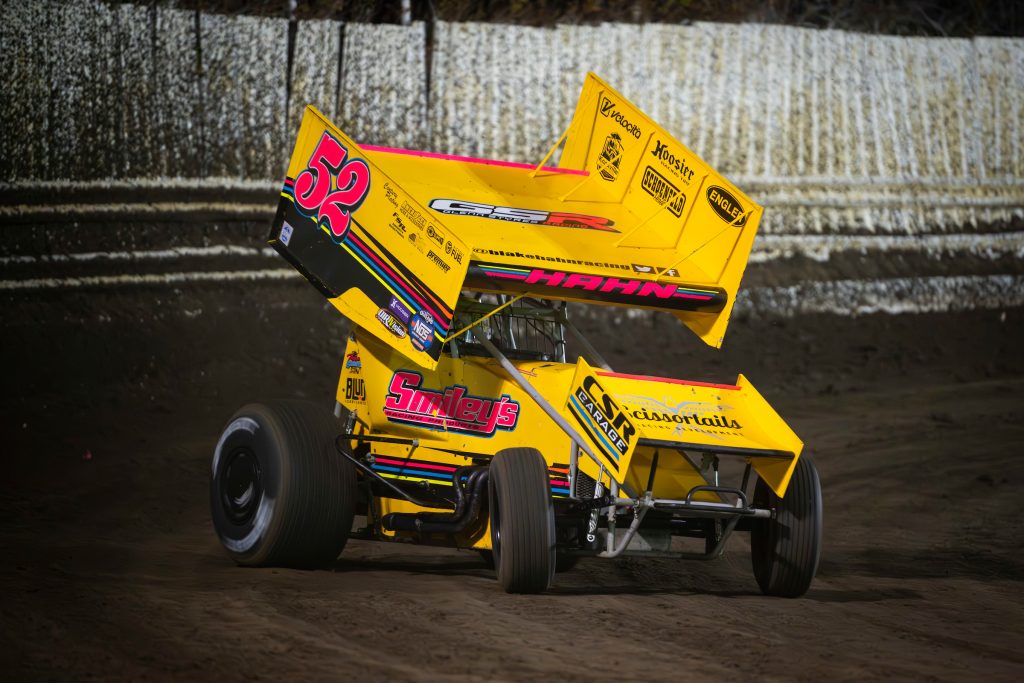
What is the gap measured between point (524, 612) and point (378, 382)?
87.6 inches

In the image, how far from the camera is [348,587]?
25.5 feet

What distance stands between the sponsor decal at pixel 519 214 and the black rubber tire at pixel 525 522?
186cm

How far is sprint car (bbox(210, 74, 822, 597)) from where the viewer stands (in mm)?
7734

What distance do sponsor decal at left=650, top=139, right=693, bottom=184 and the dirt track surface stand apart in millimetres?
2542

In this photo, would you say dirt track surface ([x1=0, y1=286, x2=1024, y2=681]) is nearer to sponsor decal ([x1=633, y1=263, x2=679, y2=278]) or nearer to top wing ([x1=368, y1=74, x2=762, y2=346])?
top wing ([x1=368, y1=74, x2=762, y2=346])

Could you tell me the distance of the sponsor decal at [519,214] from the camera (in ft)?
29.2

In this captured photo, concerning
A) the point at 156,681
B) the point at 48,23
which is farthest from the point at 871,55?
the point at 156,681

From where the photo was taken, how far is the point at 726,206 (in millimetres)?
8844

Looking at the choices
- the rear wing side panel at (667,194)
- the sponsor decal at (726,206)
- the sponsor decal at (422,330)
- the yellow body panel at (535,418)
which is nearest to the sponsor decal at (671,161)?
the rear wing side panel at (667,194)

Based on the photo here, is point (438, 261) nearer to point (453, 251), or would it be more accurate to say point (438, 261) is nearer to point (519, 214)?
point (453, 251)

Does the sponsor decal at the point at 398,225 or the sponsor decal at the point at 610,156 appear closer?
the sponsor decal at the point at 398,225

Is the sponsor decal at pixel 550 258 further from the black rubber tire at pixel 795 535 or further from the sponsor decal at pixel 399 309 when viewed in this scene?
the black rubber tire at pixel 795 535

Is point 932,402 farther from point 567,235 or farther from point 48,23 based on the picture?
point 48,23

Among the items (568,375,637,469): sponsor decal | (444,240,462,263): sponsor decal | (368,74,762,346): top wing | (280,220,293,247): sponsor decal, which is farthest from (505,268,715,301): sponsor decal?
(280,220,293,247): sponsor decal
